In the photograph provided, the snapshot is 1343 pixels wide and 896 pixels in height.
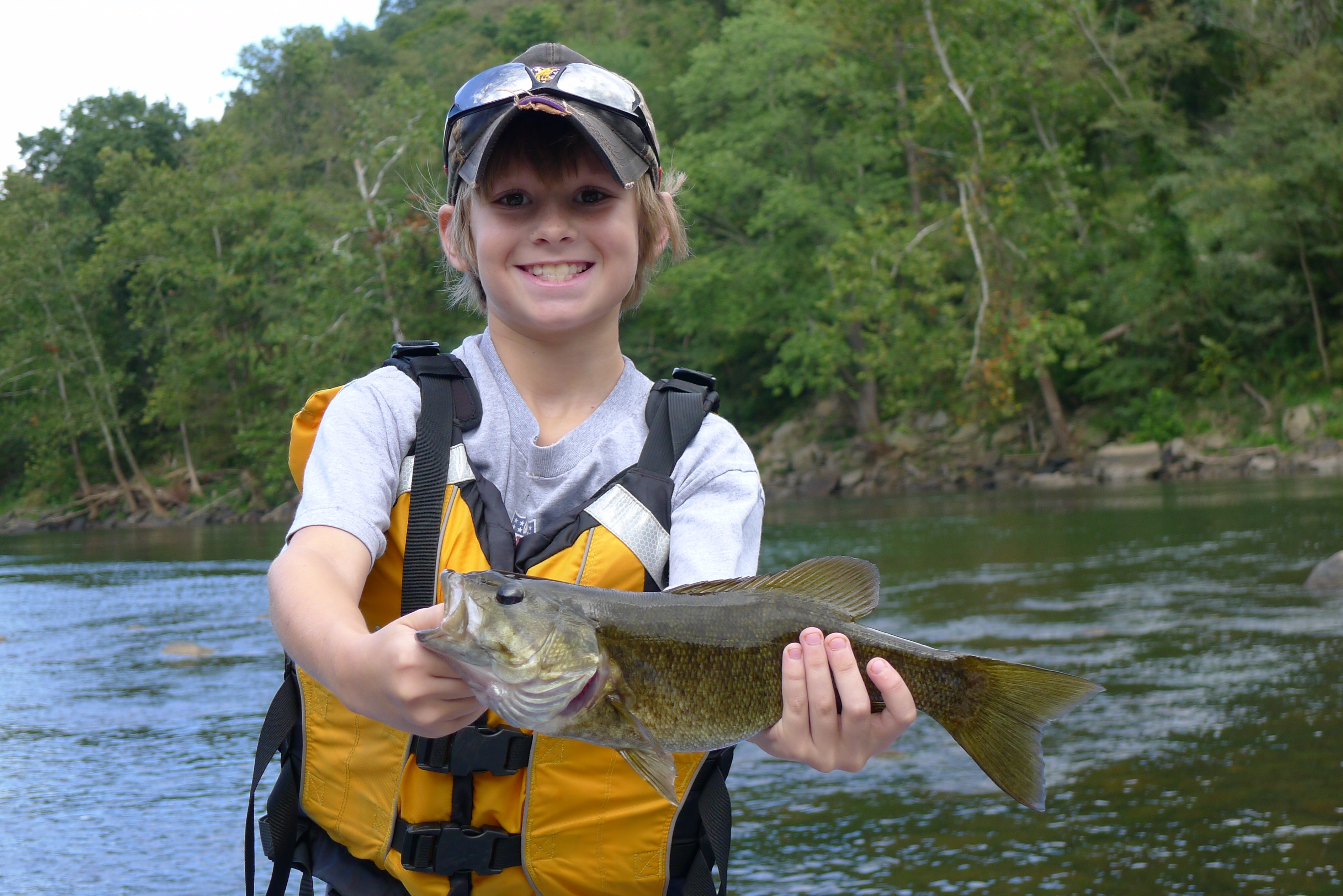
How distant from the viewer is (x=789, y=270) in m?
38.0

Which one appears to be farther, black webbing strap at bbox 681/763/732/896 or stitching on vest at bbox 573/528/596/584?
black webbing strap at bbox 681/763/732/896

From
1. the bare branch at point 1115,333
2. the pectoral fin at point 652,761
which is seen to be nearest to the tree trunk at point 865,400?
the bare branch at point 1115,333

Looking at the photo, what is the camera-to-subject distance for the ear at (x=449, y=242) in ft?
9.17

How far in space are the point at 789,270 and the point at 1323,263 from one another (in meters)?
14.5

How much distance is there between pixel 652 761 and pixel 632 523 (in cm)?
54

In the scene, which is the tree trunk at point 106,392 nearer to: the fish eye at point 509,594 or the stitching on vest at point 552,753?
the stitching on vest at point 552,753

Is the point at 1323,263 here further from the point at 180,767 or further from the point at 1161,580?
the point at 180,767

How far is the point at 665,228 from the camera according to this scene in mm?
2842

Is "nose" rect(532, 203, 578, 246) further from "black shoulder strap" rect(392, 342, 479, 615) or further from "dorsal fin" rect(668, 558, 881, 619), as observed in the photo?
"dorsal fin" rect(668, 558, 881, 619)

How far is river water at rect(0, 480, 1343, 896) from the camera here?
228 inches

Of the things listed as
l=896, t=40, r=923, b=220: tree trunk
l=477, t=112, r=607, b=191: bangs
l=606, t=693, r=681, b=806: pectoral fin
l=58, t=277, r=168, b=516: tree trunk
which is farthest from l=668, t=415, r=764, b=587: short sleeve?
l=58, t=277, r=168, b=516: tree trunk

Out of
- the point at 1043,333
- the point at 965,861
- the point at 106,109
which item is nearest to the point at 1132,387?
the point at 1043,333

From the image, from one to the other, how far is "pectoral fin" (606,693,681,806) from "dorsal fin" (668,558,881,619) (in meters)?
0.25

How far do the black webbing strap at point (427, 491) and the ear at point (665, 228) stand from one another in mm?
638
